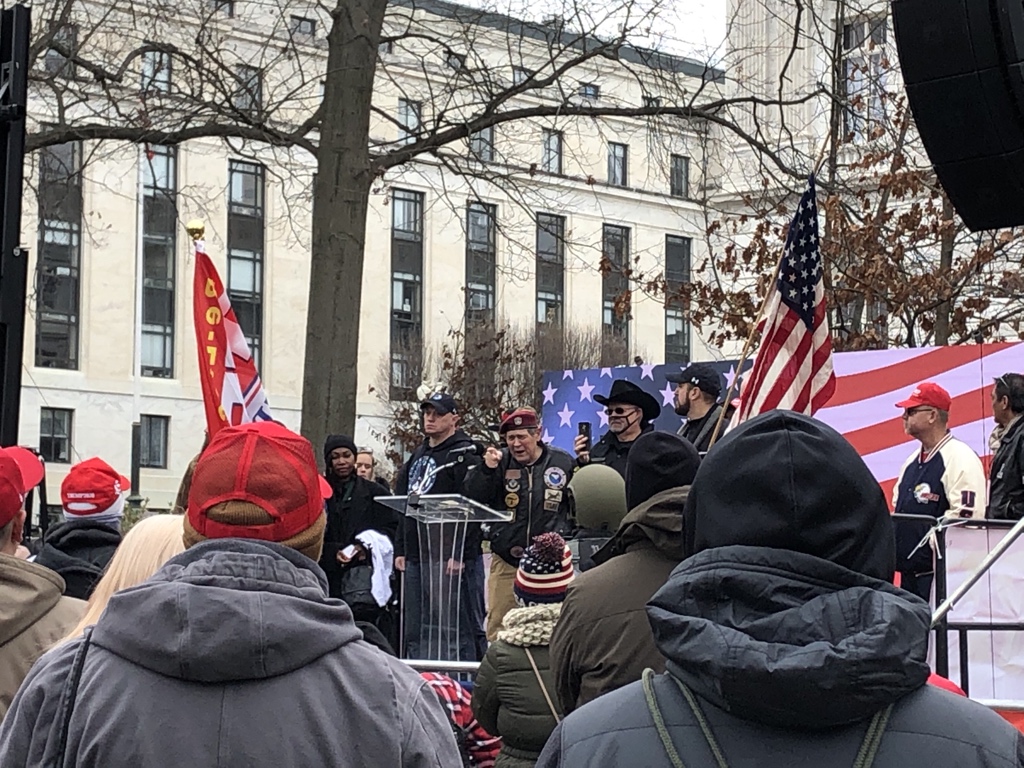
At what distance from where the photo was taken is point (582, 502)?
5.94 meters

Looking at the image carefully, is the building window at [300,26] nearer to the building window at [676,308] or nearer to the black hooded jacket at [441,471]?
the black hooded jacket at [441,471]

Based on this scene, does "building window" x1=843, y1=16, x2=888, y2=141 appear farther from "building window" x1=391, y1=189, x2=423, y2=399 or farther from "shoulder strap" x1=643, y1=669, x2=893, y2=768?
"building window" x1=391, y1=189, x2=423, y2=399

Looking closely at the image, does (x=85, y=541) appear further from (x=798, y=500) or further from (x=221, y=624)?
(x=798, y=500)

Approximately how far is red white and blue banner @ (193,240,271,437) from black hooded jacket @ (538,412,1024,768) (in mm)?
7708

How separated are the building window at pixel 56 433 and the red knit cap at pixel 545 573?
160 ft

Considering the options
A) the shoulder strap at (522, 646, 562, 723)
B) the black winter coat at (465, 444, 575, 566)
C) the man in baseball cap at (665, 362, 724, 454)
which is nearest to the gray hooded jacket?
the shoulder strap at (522, 646, 562, 723)

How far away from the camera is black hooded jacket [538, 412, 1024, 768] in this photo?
1990 millimetres

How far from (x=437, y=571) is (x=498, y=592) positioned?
0.55 m

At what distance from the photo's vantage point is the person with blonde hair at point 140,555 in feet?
12.6

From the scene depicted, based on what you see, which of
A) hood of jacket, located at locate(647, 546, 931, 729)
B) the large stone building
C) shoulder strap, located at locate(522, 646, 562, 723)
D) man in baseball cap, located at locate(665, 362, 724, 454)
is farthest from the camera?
the large stone building

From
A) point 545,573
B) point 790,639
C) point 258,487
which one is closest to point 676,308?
point 545,573

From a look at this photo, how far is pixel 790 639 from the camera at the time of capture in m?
2.02

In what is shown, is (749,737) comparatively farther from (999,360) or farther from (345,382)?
(345,382)

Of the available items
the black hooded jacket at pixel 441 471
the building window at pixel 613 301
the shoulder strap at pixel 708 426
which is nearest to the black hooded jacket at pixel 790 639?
the shoulder strap at pixel 708 426
